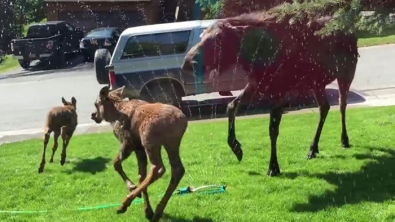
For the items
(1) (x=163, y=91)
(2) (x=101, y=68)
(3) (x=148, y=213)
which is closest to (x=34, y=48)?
(2) (x=101, y=68)

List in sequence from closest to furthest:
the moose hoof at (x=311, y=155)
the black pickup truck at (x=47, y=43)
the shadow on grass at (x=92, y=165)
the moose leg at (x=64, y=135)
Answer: the moose hoof at (x=311, y=155), the shadow on grass at (x=92, y=165), the moose leg at (x=64, y=135), the black pickup truck at (x=47, y=43)

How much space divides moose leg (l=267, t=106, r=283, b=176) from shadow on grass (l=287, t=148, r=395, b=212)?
0.19 meters

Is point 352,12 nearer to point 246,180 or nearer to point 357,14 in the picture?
point 357,14

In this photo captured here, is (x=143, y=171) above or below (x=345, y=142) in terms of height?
above

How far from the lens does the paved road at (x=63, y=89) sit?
15703mm

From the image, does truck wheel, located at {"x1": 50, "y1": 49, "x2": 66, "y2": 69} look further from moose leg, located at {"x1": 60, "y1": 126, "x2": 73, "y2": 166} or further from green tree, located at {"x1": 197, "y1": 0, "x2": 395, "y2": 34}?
green tree, located at {"x1": 197, "y1": 0, "x2": 395, "y2": 34}

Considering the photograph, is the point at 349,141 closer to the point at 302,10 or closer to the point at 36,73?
the point at 302,10

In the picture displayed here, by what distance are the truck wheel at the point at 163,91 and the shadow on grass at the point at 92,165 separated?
4.51 meters

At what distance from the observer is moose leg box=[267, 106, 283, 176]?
24.7 ft

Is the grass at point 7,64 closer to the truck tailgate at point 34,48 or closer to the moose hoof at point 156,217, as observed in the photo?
the truck tailgate at point 34,48

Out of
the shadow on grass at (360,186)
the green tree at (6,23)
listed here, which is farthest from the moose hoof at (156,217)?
the green tree at (6,23)

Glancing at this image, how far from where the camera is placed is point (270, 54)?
7.57 m

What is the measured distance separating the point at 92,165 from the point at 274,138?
2838 millimetres

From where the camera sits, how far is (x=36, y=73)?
29750mm
